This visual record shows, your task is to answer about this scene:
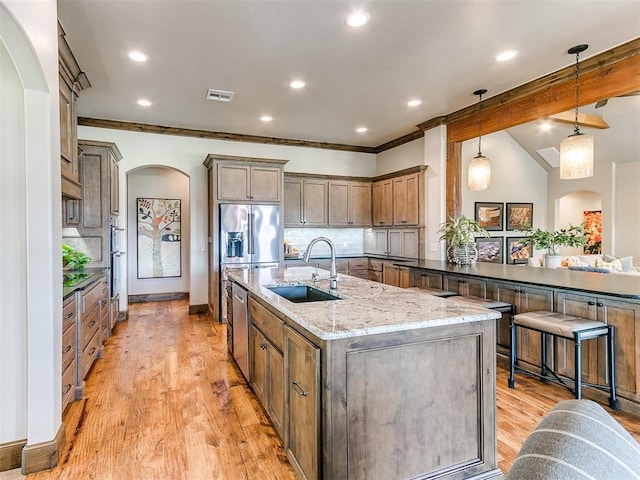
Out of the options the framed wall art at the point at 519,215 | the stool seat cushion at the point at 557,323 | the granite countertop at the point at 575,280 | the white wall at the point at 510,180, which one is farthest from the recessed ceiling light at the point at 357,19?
the framed wall art at the point at 519,215

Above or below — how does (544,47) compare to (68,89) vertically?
above

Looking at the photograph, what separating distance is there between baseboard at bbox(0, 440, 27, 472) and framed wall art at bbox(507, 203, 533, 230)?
8167 millimetres

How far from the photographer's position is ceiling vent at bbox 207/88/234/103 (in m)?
4.38

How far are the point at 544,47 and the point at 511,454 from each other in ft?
11.1

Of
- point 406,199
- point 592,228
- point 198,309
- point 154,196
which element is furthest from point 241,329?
point 592,228

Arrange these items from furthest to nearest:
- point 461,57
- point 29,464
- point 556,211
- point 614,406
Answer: point 556,211 < point 461,57 < point 614,406 < point 29,464

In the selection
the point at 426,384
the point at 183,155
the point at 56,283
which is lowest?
the point at 426,384

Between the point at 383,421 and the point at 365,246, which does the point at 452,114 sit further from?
the point at 383,421

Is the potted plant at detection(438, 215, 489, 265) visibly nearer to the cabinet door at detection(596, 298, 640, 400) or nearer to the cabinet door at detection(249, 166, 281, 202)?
the cabinet door at detection(596, 298, 640, 400)

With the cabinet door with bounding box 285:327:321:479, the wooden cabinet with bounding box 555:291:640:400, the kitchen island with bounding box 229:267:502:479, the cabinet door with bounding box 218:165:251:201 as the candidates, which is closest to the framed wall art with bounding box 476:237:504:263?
the wooden cabinet with bounding box 555:291:640:400

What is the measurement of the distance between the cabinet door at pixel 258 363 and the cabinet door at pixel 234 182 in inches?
124

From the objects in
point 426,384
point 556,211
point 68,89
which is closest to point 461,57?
point 426,384

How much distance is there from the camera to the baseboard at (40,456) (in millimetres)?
2053

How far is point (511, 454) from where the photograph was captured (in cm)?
217
